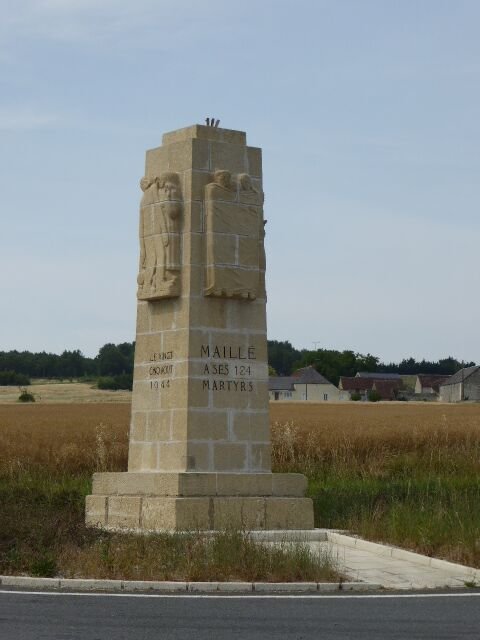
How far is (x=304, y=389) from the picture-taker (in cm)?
13238

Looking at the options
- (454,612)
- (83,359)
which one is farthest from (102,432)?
(83,359)

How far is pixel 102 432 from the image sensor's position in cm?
3312

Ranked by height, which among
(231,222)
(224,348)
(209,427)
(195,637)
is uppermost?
(231,222)

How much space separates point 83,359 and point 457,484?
12136cm

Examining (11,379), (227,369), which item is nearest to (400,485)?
(227,369)

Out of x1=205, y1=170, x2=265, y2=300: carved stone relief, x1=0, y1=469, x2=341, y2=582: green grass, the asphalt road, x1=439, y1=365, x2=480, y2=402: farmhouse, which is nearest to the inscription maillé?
x1=205, y1=170, x2=265, y2=300: carved stone relief

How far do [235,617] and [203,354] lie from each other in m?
7.95

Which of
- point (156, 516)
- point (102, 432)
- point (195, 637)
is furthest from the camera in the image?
A: point (102, 432)

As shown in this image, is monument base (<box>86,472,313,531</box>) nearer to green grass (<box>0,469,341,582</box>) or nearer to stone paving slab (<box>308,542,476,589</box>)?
green grass (<box>0,469,341,582</box>)

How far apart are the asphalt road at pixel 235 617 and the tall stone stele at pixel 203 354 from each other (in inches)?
234

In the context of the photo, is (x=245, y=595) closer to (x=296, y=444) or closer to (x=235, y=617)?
(x=235, y=617)

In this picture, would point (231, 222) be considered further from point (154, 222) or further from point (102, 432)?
point (102, 432)

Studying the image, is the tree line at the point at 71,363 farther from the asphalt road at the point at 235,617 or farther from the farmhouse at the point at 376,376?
the asphalt road at the point at 235,617

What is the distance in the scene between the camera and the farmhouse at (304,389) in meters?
132
